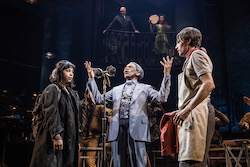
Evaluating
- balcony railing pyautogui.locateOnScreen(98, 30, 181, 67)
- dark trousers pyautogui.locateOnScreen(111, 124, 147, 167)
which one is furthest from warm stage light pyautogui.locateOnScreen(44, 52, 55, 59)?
dark trousers pyautogui.locateOnScreen(111, 124, 147, 167)

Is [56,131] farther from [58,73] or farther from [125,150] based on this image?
[125,150]

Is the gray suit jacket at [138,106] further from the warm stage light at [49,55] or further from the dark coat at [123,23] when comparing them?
the dark coat at [123,23]

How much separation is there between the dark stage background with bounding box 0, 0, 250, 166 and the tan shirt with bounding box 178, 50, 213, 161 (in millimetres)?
6690

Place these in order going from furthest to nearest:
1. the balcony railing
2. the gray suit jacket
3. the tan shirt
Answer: the balcony railing → the gray suit jacket → the tan shirt

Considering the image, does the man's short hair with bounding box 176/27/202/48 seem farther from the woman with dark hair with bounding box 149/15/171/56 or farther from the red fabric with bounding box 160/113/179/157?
the woman with dark hair with bounding box 149/15/171/56

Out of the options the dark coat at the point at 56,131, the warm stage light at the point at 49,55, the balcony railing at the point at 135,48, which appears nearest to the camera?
the dark coat at the point at 56,131

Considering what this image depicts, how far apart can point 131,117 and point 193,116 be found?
179 cm

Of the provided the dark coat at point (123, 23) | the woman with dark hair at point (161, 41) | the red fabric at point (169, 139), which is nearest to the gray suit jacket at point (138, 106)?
the red fabric at point (169, 139)

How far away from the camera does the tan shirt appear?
202cm

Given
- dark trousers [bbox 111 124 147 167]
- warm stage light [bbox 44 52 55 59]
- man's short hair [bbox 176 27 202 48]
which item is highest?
warm stage light [bbox 44 52 55 59]

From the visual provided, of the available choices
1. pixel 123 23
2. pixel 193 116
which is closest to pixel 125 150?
pixel 193 116

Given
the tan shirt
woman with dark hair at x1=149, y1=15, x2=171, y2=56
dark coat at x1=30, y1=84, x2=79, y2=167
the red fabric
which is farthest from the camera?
woman with dark hair at x1=149, y1=15, x2=171, y2=56

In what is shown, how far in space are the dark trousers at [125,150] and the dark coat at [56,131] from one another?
30.6 inches

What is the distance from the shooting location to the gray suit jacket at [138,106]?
3721 mm
